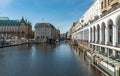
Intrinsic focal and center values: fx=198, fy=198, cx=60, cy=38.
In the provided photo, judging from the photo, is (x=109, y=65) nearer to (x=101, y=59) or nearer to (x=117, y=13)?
(x=101, y=59)

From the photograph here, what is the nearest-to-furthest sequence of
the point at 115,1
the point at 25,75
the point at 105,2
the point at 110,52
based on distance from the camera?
the point at 25,75
the point at 110,52
the point at 115,1
the point at 105,2

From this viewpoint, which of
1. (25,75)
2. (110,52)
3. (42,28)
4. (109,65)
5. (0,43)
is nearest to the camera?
(109,65)

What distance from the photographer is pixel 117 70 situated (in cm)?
2220

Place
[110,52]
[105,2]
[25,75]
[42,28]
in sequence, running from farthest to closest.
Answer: [42,28] → [105,2] → [110,52] → [25,75]

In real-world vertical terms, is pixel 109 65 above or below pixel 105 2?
below

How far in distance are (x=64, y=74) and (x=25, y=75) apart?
19.3 ft

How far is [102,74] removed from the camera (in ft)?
92.8

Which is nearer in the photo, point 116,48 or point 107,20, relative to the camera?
point 116,48

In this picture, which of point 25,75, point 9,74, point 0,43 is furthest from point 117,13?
point 0,43

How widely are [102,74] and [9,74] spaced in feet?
45.9

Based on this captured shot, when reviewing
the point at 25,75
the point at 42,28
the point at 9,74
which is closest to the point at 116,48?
the point at 25,75

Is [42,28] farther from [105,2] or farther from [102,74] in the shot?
[102,74]

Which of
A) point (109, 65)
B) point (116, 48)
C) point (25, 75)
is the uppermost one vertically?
point (116, 48)

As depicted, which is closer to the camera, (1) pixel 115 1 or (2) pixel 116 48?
(2) pixel 116 48
